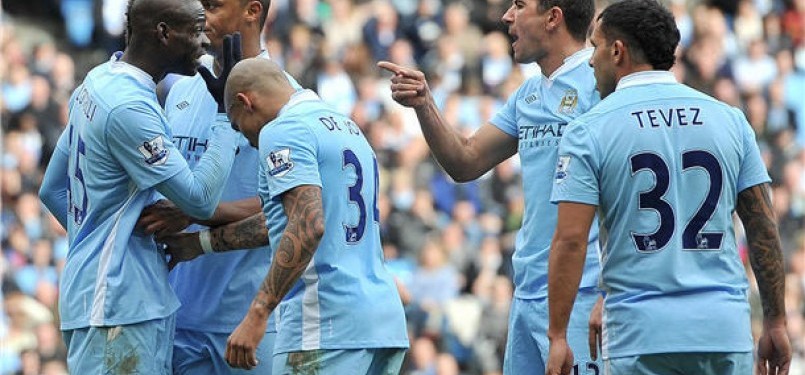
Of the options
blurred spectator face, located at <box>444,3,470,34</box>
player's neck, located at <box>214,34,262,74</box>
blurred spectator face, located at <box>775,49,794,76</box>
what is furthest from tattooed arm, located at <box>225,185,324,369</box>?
blurred spectator face, located at <box>775,49,794,76</box>

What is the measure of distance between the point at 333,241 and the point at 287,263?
0.94 feet

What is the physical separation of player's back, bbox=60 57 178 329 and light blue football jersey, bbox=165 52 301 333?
454mm

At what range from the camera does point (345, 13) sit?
23750 millimetres

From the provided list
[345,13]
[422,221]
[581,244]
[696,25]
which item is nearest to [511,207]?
[422,221]

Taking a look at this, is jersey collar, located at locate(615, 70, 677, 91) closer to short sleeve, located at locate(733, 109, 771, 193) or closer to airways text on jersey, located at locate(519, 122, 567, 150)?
short sleeve, located at locate(733, 109, 771, 193)

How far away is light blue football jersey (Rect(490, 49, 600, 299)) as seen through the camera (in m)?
8.40

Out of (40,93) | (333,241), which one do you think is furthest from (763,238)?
(40,93)

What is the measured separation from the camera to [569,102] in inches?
334

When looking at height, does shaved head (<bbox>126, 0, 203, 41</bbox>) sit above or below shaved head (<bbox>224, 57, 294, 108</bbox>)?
above

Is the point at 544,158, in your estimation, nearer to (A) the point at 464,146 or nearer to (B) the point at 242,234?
(A) the point at 464,146

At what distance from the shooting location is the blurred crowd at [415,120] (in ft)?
61.7

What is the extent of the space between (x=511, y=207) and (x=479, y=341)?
242cm

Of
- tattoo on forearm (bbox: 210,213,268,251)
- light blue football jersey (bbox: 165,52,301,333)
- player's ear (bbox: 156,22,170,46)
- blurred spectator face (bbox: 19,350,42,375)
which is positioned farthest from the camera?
blurred spectator face (bbox: 19,350,42,375)

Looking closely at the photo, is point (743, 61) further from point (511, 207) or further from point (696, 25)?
point (511, 207)
